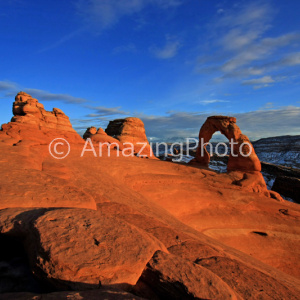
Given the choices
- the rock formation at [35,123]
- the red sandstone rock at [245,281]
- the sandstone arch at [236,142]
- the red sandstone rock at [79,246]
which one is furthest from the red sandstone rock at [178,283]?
the sandstone arch at [236,142]

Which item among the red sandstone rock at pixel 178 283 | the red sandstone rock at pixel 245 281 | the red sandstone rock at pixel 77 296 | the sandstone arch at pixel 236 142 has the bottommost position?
the red sandstone rock at pixel 245 281

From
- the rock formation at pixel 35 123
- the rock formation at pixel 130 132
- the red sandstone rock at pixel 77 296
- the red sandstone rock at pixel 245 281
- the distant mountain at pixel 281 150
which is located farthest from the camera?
the distant mountain at pixel 281 150

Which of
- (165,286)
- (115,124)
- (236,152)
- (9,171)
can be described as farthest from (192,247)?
(115,124)

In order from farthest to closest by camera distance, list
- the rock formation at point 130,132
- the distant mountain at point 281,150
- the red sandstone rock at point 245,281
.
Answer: the distant mountain at point 281,150 → the rock formation at point 130,132 → the red sandstone rock at point 245,281

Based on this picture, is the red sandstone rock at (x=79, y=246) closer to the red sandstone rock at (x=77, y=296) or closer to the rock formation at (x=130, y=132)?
the red sandstone rock at (x=77, y=296)

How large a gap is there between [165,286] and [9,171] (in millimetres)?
4267

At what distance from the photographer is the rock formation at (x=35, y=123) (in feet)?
36.6

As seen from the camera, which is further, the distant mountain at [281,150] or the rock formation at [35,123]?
Answer: the distant mountain at [281,150]

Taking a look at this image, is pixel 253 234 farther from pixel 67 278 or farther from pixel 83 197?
pixel 67 278

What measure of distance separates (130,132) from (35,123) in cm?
1217

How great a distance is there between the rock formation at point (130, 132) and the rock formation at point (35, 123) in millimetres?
8177

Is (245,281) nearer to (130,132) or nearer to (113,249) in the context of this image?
(113,249)

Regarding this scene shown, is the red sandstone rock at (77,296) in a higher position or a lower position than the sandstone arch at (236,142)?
lower

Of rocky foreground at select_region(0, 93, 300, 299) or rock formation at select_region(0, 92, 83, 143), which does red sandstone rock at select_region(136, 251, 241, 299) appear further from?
rock formation at select_region(0, 92, 83, 143)
